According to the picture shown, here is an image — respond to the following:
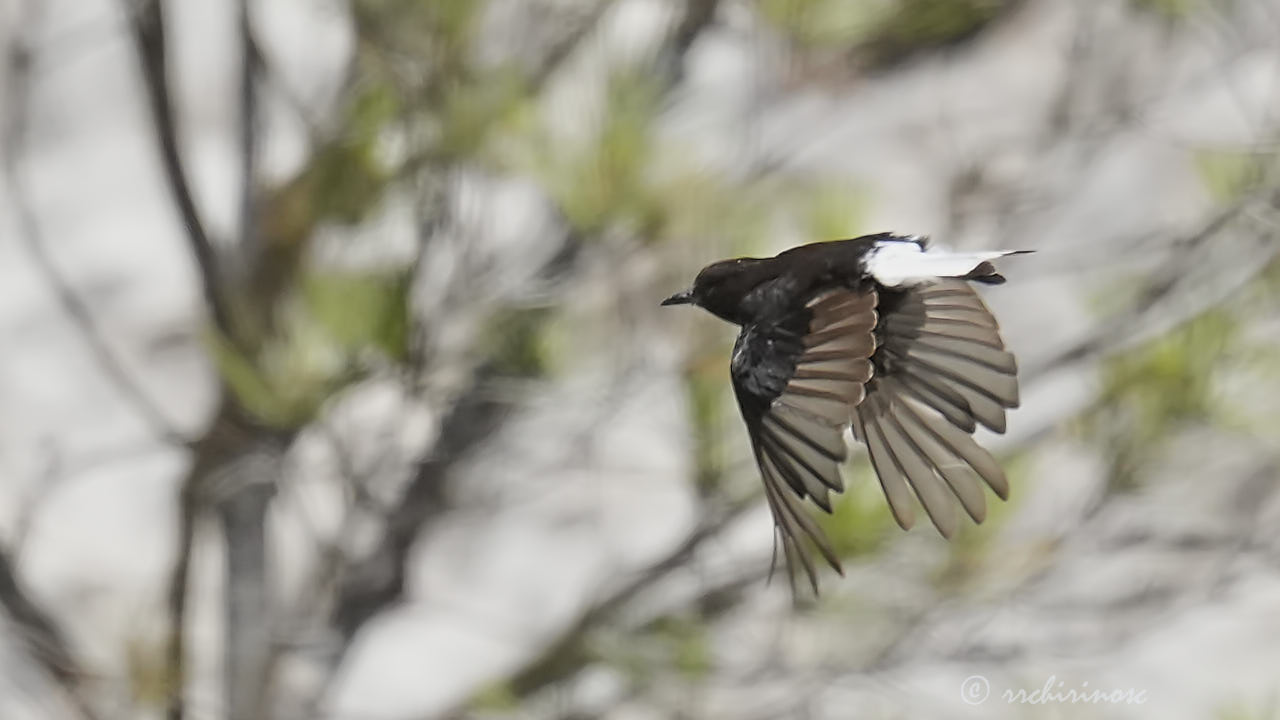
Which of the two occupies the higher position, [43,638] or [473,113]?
[473,113]

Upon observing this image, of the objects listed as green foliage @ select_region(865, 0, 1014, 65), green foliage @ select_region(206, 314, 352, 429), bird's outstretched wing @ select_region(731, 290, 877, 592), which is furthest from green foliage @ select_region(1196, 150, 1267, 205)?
green foliage @ select_region(206, 314, 352, 429)

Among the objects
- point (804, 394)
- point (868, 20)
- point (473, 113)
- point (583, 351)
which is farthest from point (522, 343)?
point (804, 394)

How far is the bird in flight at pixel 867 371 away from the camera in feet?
1.32

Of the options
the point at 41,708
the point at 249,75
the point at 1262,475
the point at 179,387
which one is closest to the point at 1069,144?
the point at 1262,475

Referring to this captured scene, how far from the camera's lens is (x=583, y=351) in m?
0.80

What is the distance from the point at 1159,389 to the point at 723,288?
0.98 feet

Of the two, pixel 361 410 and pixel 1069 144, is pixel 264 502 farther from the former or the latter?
pixel 1069 144

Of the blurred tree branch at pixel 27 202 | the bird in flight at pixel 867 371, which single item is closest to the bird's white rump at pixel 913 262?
the bird in flight at pixel 867 371

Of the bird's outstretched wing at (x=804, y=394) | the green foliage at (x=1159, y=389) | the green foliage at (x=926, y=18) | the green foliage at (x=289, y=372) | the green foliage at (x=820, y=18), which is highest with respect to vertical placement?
the green foliage at (x=926, y=18)

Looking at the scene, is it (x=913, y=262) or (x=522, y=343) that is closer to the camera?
(x=913, y=262)

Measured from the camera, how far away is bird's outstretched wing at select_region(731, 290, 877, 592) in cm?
39

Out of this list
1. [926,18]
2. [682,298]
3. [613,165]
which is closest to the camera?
[682,298]

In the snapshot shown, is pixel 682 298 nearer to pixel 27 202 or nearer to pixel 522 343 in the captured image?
pixel 522 343

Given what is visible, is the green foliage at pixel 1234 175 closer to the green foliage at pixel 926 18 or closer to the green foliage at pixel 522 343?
the green foliage at pixel 926 18
